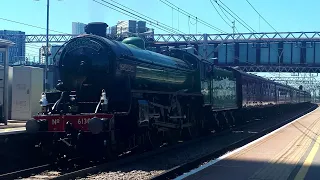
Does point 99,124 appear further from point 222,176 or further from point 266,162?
point 266,162

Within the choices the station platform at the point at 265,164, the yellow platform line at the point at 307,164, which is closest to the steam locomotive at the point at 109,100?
the station platform at the point at 265,164

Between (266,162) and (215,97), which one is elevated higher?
(215,97)

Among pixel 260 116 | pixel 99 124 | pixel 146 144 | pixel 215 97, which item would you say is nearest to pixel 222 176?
pixel 99 124

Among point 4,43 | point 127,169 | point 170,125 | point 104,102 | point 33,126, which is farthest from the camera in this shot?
point 4,43

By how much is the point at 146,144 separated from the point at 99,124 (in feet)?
11.2

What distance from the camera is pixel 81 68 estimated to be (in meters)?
11.4

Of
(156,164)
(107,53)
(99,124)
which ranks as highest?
(107,53)

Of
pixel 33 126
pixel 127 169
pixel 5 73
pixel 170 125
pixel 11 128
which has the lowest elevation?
pixel 127 169

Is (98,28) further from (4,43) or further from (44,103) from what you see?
(4,43)

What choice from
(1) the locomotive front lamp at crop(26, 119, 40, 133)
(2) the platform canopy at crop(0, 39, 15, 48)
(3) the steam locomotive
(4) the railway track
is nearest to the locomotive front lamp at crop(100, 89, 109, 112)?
(3) the steam locomotive

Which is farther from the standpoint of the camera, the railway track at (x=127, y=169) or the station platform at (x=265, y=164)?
the railway track at (x=127, y=169)

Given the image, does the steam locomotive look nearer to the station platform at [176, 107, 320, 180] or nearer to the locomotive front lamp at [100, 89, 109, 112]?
the locomotive front lamp at [100, 89, 109, 112]

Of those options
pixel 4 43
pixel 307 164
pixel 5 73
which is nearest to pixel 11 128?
pixel 5 73

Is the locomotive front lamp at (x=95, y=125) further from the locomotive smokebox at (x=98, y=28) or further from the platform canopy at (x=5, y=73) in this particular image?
the platform canopy at (x=5, y=73)
